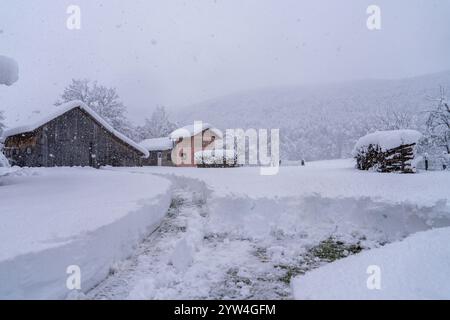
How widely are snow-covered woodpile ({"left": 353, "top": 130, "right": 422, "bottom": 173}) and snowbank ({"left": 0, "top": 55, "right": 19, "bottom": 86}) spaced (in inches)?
555

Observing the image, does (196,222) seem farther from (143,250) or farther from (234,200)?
(143,250)

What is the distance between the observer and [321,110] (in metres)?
83.8

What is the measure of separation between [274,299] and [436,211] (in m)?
4.05

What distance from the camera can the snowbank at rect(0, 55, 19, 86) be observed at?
10.1m

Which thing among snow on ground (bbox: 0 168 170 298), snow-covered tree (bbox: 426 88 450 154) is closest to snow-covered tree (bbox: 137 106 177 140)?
snow-covered tree (bbox: 426 88 450 154)

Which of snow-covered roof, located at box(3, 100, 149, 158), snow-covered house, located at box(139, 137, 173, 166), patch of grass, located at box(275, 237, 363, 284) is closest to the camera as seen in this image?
patch of grass, located at box(275, 237, 363, 284)

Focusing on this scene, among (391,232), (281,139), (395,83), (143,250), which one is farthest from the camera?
(395,83)

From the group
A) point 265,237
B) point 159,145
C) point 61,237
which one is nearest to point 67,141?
point 159,145

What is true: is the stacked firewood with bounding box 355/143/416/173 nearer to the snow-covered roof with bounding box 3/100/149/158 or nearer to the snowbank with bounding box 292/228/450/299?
the snowbank with bounding box 292/228/450/299

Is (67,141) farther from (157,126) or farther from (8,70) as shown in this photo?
(157,126)

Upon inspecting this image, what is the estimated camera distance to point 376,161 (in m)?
13.4

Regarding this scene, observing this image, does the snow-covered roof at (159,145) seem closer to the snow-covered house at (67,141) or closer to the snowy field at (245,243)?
the snow-covered house at (67,141)

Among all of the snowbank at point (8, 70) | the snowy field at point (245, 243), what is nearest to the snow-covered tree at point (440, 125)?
the snowy field at point (245, 243)
